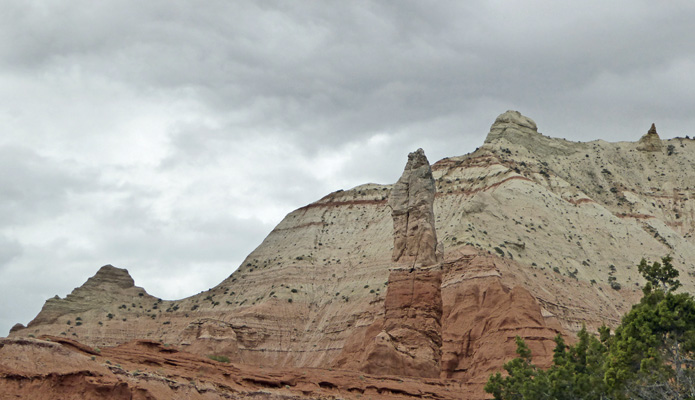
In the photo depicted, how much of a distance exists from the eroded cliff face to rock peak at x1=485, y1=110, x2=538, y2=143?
6.32 feet

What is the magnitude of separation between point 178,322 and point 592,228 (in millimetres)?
45850

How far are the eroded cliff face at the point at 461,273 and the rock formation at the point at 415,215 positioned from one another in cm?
130

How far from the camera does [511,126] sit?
371 ft

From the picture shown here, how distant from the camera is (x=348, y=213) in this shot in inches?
3821

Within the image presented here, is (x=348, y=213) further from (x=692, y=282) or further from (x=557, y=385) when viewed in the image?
(x=557, y=385)

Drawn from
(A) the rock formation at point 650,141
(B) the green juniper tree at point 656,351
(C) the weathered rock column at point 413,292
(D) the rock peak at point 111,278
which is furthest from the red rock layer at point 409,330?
(A) the rock formation at point 650,141

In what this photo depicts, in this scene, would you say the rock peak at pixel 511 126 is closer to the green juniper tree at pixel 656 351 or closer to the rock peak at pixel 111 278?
the rock peak at pixel 111 278

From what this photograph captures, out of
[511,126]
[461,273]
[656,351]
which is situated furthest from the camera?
[511,126]

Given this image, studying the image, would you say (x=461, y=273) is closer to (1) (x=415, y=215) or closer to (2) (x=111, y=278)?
(1) (x=415, y=215)

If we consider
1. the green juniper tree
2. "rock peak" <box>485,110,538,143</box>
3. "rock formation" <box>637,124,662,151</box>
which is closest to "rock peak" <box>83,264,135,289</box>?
"rock peak" <box>485,110,538,143</box>

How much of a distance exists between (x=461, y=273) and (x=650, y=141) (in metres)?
73.8

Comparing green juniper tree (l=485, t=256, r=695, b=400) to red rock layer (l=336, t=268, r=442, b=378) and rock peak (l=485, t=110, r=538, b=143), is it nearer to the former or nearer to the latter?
red rock layer (l=336, t=268, r=442, b=378)

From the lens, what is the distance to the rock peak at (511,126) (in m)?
112

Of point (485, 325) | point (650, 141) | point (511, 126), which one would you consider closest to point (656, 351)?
point (485, 325)
